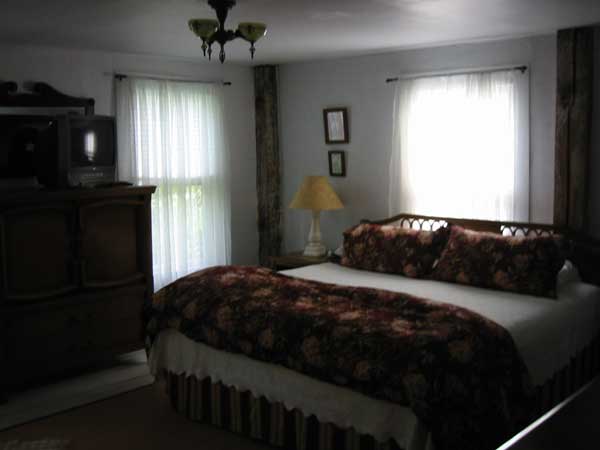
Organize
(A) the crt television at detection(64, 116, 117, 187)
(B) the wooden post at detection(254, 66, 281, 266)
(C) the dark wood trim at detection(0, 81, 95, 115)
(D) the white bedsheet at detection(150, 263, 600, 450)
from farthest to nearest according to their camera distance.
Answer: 1. (B) the wooden post at detection(254, 66, 281, 266)
2. (C) the dark wood trim at detection(0, 81, 95, 115)
3. (A) the crt television at detection(64, 116, 117, 187)
4. (D) the white bedsheet at detection(150, 263, 600, 450)

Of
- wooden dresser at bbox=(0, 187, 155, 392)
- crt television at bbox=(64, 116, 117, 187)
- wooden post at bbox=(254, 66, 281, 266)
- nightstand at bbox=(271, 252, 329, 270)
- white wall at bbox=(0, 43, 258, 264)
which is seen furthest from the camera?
wooden post at bbox=(254, 66, 281, 266)

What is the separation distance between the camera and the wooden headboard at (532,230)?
4.25m

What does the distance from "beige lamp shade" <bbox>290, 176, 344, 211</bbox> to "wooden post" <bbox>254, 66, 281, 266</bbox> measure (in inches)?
28.8

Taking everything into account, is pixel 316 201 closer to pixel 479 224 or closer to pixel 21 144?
pixel 479 224

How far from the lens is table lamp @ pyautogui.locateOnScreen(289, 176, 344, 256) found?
5535 millimetres

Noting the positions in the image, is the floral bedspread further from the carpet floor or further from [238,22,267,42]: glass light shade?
[238,22,267,42]: glass light shade

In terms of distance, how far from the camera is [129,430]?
12.3 ft

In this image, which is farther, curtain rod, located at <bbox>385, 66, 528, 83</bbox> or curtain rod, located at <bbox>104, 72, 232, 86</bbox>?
curtain rod, located at <bbox>104, 72, 232, 86</bbox>

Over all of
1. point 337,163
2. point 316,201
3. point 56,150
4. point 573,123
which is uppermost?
point 573,123

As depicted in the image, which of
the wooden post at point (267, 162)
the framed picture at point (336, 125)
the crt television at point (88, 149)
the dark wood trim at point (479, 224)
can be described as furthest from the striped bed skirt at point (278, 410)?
the framed picture at point (336, 125)

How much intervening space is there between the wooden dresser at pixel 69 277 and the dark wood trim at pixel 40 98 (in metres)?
0.84

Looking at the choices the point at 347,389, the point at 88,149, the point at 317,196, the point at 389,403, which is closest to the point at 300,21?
the point at 88,149

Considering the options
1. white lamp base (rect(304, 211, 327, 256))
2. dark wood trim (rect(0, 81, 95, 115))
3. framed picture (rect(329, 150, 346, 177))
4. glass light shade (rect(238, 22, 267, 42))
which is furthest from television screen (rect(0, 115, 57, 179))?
framed picture (rect(329, 150, 346, 177))

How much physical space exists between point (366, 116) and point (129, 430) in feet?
10.2
